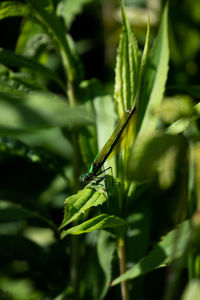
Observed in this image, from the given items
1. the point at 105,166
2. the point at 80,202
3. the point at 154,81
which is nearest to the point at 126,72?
the point at 154,81

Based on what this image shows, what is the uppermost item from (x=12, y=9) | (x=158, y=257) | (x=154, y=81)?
(x=12, y=9)

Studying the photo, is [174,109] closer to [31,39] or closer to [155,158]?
[155,158]

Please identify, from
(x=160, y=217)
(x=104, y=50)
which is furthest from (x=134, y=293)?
(x=104, y=50)

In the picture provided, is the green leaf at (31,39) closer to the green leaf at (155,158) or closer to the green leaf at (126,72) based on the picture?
the green leaf at (126,72)

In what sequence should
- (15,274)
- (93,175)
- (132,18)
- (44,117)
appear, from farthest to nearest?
(132,18), (15,274), (93,175), (44,117)

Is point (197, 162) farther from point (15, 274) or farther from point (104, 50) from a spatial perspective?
point (104, 50)

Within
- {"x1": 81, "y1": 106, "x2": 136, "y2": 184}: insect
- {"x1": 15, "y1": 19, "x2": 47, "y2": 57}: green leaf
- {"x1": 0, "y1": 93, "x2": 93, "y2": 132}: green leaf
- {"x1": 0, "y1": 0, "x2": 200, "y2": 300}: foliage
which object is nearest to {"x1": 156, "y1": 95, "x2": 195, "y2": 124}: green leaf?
{"x1": 0, "y1": 0, "x2": 200, "y2": 300}: foliage

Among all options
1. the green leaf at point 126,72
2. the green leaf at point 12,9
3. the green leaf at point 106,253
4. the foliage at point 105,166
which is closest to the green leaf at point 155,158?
the foliage at point 105,166
